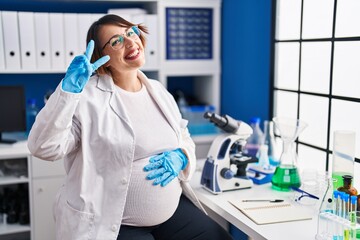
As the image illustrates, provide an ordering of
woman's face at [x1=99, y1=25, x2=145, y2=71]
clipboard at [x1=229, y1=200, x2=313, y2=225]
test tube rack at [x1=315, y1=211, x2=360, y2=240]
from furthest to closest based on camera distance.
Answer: woman's face at [x1=99, y1=25, x2=145, y2=71], clipboard at [x1=229, y1=200, x2=313, y2=225], test tube rack at [x1=315, y1=211, x2=360, y2=240]

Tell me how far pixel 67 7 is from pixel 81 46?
447 millimetres

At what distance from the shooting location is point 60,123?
150 cm

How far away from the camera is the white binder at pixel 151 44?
2918mm

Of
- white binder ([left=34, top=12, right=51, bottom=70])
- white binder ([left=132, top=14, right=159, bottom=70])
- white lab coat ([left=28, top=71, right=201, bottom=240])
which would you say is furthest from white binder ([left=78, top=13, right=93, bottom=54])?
white lab coat ([left=28, top=71, right=201, bottom=240])

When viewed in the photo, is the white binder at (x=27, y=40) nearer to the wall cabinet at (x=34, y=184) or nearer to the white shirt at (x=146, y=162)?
the wall cabinet at (x=34, y=184)

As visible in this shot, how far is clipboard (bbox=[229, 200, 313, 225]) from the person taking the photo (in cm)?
168

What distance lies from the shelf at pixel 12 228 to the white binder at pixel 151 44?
1270 mm

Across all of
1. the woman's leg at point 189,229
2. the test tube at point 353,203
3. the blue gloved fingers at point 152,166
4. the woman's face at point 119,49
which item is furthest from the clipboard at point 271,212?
the woman's face at point 119,49

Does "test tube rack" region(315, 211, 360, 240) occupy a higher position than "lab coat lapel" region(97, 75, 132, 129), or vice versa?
"lab coat lapel" region(97, 75, 132, 129)

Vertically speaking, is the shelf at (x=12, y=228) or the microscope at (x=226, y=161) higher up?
the microscope at (x=226, y=161)

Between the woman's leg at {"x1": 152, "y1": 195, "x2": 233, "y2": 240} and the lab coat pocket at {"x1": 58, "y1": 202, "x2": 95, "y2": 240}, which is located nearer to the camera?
the lab coat pocket at {"x1": 58, "y1": 202, "x2": 95, "y2": 240}

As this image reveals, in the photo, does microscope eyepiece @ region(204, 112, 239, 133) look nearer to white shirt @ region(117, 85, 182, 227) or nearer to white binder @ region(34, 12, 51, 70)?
white shirt @ region(117, 85, 182, 227)

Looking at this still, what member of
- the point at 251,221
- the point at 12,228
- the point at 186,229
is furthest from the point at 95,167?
the point at 12,228

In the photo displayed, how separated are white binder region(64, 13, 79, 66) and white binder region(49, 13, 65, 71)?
0.02m
